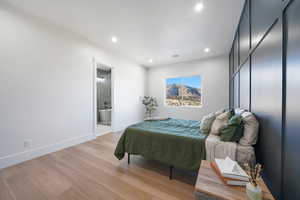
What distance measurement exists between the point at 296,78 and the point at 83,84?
11.8ft

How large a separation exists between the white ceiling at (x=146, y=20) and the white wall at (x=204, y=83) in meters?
0.91

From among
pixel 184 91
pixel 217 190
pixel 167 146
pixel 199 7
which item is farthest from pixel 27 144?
pixel 184 91

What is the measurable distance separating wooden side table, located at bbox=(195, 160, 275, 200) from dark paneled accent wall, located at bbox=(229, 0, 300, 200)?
23 centimetres

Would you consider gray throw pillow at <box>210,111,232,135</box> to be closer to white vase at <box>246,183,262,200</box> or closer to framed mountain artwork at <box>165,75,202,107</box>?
white vase at <box>246,183,262,200</box>

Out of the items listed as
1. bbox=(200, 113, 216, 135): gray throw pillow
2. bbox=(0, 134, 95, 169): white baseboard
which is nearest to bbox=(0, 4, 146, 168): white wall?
bbox=(0, 134, 95, 169): white baseboard

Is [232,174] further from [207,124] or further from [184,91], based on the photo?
[184,91]

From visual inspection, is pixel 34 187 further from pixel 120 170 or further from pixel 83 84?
pixel 83 84

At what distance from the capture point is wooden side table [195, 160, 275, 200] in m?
0.78

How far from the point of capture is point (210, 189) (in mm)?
845

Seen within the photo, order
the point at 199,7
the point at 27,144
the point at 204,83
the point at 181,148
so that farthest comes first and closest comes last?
the point at 204,83, the point at 27,144, the point at 199,7, the point at 181,148

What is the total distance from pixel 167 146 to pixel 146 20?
7.92 ft

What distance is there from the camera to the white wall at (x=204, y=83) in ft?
13.9

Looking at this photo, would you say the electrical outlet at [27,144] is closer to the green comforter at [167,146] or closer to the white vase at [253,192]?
the green comforter at [167,146]

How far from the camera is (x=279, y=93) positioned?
93cm
